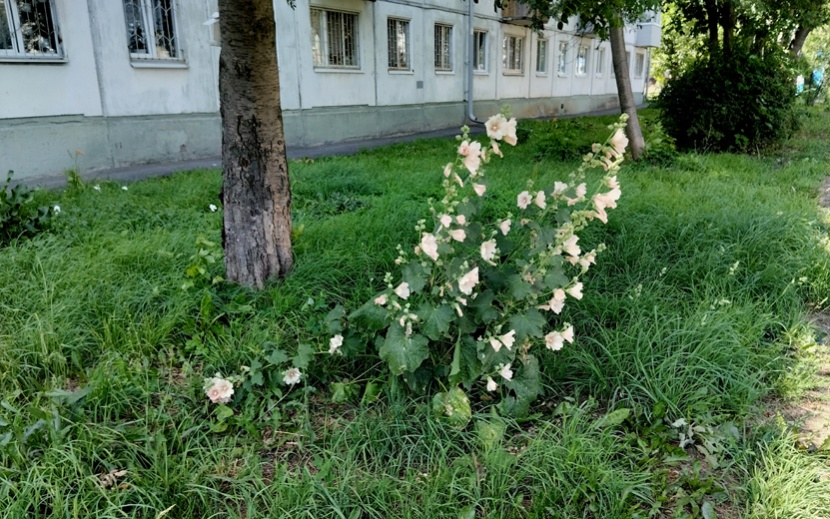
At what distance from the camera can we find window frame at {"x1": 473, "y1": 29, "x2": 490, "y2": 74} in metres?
17.8

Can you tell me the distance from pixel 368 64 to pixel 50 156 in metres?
7.26

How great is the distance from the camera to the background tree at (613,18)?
5336mm

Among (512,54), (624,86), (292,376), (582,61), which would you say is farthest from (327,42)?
(582,61)

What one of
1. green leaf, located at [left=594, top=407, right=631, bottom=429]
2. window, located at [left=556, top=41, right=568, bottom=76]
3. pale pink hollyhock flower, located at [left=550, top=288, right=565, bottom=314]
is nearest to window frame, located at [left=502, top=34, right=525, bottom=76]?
window, located at [left=556, top=41, right=568, bottom=76]

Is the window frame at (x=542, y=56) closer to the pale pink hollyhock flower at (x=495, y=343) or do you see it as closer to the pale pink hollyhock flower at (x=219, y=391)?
the pale pink hollyhock flower at (x=495, y=343)

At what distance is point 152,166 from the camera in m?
9.55

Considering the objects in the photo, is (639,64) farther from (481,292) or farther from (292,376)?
(292,376)

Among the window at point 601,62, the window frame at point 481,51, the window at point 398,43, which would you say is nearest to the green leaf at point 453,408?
the window at point 398,43

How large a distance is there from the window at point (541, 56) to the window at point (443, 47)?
17.9 ft

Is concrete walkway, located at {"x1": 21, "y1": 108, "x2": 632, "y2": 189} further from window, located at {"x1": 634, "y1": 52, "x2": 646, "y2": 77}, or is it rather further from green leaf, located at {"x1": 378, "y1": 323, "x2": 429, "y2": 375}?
window, located at {"x1": 634, "y1": 52, "x2": 646, "y2": 77}

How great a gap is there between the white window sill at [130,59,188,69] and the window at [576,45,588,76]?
17.7m

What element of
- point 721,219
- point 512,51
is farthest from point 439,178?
point 512,51

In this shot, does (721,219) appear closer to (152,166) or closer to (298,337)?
(298,337)

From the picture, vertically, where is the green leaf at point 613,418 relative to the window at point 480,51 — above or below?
below
